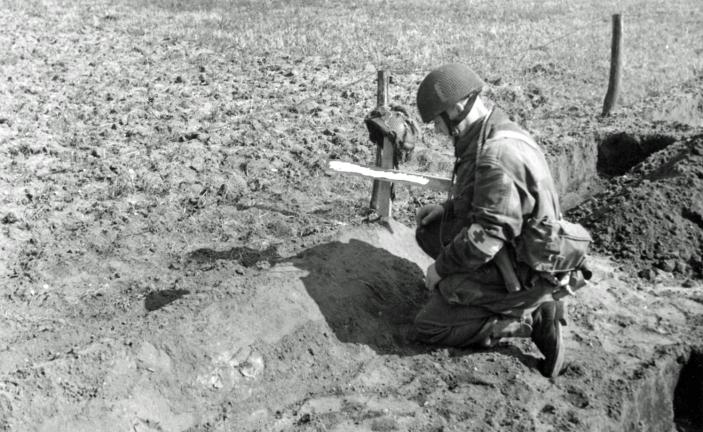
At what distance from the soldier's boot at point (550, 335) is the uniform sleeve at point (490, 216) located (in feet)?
2.16

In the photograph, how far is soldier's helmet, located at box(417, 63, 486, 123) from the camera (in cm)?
518

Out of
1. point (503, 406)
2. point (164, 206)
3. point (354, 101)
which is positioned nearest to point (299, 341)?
point (503, 406)

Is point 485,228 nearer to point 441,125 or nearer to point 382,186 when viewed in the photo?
point 441,125

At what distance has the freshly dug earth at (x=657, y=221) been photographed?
24.4 ft

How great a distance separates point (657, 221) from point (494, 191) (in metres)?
3.27

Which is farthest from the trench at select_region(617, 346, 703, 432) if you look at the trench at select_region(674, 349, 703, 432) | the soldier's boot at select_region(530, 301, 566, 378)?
the soldier's boot at select_region(530, 301, 566, 378)

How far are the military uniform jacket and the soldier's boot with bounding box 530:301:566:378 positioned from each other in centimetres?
53

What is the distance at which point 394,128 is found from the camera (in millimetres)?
6523

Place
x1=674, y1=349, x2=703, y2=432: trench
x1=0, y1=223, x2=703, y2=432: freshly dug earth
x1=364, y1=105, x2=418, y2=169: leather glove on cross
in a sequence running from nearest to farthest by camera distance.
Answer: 1. x1=0, y1=223, x2=703, y2=432: freshly dug earth
2. x1=674, y1=349, x2=703, y2=432: trench
3. x1=364, y1=105, x2=418, y2=169: leather glove on cross

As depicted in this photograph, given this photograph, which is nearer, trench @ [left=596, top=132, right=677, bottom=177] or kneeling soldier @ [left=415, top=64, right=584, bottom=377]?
kneeling soldier @ [left=415, top=64, right=584, bottom=377]

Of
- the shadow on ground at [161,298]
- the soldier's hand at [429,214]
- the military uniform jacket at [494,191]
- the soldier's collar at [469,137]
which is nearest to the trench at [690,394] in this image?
the military uniform jacket at [494,191]

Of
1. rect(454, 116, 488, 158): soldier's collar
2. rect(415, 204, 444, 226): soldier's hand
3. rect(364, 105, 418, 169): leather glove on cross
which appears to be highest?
rect(454, 116, 488, 158): soldier's collar

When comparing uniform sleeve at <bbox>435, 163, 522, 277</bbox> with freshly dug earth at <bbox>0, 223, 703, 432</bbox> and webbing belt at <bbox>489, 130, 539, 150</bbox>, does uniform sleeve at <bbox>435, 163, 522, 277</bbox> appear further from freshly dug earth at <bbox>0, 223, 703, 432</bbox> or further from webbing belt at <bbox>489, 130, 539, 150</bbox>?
freshly dug earth at <bbox>0, 223, 703, 432</bbox>

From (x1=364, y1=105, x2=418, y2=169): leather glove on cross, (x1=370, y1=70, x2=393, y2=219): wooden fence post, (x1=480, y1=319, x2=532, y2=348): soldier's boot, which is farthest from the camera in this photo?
(x1=370, y1=70, x2=393, y2=219): wooden fence post
